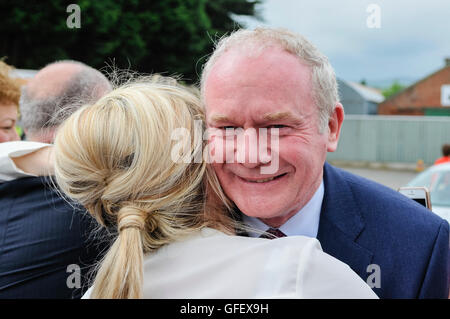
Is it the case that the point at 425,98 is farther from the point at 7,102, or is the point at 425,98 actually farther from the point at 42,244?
the point at 42,244

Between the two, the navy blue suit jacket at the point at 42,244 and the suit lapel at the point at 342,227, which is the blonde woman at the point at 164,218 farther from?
the suit lapel at the point at 342,227

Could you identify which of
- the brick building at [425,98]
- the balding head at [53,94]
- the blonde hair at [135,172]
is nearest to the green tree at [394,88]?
the brick building at [425,98]

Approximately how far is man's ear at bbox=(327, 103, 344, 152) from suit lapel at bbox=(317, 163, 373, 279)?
8.8 inches

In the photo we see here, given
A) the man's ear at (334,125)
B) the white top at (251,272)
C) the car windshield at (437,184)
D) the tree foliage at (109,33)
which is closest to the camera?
the white top at (251,272)

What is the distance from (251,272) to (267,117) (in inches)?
23.3

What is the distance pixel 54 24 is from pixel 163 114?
16.2 meters

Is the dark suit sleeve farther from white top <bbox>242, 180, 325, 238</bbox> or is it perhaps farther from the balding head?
the balding head

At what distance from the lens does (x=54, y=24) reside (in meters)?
15.8

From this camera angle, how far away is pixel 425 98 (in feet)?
105

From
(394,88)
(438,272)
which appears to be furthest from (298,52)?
(394,88)

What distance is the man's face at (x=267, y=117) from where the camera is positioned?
1.56 metres

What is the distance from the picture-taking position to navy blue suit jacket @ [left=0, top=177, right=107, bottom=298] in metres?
1.72
